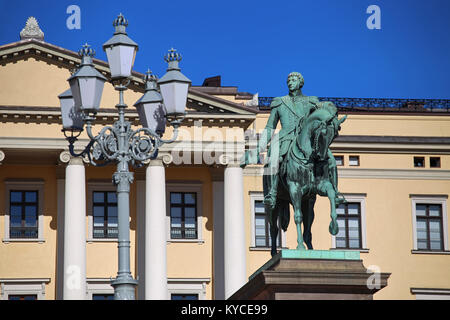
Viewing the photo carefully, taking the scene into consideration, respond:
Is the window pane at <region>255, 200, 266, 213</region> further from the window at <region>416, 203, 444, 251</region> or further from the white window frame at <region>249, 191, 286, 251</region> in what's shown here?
the window at <region>416, 203, 444, 251</region>

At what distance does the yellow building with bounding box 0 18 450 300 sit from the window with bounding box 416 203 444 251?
1.5 inches

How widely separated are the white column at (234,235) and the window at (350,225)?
4689 millimetres

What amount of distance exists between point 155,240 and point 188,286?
138 inches

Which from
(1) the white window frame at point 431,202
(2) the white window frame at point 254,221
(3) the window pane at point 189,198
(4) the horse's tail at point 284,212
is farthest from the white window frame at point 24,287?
(4) the horse's tail at point 284,212

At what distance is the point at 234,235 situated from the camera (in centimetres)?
4403

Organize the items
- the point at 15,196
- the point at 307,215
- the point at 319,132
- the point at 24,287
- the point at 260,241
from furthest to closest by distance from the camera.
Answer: the point at 260,241 < the point at 15,196 < the point at 24,287 < the point at 307,215 < the point at 319,132

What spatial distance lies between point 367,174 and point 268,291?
28098mm

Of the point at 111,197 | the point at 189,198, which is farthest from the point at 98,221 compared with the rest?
the point at 189,198

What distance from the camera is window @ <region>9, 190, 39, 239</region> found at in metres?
45.8

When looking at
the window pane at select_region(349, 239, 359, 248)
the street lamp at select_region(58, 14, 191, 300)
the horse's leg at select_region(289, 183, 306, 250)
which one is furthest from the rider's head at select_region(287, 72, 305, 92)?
the window pane at select_region(349, 239, 359, 248)

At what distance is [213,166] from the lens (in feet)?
152

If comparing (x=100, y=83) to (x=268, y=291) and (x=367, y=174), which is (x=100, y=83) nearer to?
(x=268, y=291)

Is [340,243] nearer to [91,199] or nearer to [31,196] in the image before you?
[91,199]
